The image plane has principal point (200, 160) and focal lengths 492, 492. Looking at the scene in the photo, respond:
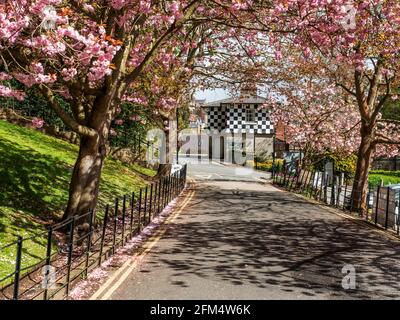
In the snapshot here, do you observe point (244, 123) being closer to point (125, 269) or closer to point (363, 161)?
point (363, 161)

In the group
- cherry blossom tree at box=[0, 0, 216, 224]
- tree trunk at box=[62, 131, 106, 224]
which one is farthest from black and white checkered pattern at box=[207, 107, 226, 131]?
tree trunk at box=[62, 131, 106, 224]

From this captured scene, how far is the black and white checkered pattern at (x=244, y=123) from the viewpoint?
63.0 metres

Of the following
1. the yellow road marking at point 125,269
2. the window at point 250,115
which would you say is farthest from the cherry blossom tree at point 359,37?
the window at point 250,115

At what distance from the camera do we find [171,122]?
90.0 ft

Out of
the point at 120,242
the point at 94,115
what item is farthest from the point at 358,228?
the point at 94,115

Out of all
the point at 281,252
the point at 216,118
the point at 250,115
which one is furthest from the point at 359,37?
the point at 216,118

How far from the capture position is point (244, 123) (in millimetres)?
64438

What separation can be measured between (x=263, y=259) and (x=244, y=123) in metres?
54.2

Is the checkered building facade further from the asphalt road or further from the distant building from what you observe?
the asphalt road

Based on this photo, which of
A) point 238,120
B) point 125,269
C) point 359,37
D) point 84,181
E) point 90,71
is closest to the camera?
point 125,269

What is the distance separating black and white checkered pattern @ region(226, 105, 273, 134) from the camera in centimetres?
6297

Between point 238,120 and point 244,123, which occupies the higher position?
point 238,120

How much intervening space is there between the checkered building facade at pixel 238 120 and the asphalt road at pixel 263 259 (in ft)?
149

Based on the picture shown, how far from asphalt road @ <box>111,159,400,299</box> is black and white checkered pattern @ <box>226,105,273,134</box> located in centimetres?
4529
